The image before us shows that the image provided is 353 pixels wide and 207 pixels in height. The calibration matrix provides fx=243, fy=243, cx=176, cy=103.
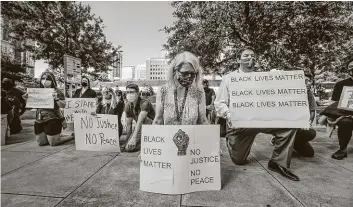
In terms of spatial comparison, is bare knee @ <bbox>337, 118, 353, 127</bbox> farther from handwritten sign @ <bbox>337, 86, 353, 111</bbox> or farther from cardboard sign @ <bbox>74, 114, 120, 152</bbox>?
cardboard sign @ <bbox>74, 114, 120, 152</bbox>

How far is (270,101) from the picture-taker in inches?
133

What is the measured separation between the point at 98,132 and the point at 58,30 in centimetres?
1464

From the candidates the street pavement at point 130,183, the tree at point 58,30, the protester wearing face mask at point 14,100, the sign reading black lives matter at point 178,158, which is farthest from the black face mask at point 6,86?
the tree at point 58,30

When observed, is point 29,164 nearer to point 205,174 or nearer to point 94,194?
point 94,194

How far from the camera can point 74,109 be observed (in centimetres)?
596

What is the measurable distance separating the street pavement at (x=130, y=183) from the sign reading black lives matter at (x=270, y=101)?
755mm

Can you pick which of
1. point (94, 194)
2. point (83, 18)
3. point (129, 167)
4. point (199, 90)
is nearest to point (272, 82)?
point (199, 90)

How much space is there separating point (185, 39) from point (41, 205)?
36.9ft

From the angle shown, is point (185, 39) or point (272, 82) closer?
point (272, 82)

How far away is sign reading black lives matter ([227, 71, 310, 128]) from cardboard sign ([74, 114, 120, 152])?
242 centimetres

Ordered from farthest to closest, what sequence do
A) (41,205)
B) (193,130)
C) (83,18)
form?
(83,18) → (193,130) → (41,205)

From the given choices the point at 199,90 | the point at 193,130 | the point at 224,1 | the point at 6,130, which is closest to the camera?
the point at 193,130

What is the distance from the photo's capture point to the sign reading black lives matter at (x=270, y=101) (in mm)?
3297

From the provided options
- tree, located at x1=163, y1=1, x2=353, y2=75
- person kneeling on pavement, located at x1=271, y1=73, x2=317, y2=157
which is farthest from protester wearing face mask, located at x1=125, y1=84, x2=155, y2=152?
tree, located at x1=163, y1=1, x2=353, y2=75
